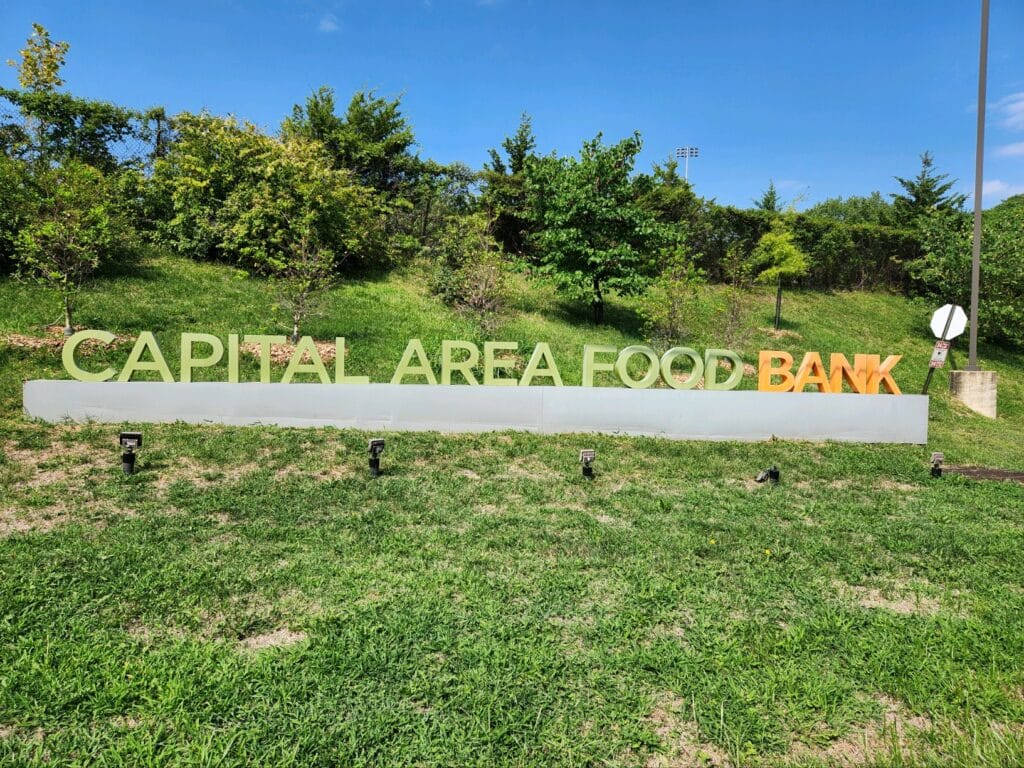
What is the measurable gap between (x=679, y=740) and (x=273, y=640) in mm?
2122

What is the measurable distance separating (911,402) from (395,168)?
696 inches

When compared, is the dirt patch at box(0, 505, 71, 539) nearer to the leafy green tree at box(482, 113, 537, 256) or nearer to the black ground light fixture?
the black ground light fixture

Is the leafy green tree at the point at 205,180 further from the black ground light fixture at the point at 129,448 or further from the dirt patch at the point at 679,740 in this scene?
the dirt patch at the point at 679,740

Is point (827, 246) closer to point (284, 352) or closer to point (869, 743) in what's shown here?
point (284, 352)

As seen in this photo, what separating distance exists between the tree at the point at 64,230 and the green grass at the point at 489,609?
13.3ft

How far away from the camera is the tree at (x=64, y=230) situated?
920cm

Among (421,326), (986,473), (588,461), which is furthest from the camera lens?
(421,326)

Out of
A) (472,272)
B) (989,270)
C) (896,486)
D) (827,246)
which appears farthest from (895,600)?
(827,246)

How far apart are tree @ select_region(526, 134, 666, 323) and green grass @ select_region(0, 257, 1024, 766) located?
8.54m

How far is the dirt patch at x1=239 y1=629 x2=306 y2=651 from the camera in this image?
2836mm

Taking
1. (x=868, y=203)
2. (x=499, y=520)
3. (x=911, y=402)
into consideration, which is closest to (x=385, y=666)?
(x=499, y=520)

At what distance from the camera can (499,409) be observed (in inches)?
319

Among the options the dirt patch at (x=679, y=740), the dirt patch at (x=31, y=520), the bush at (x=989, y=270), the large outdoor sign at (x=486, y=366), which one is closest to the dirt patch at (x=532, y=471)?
the large outdoor sign at (x=486, y=366)

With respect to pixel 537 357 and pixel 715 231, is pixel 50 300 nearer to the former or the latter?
pixel 537 357
